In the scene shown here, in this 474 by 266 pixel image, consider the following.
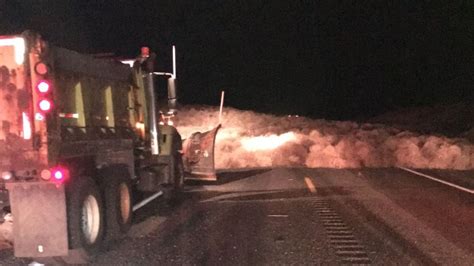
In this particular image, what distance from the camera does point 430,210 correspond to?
13.2 m

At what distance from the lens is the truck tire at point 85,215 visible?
884 centimetres

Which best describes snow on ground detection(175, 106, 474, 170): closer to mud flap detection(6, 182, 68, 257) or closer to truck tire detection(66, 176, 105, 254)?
truck tire detection(66, 176, 105, 254)

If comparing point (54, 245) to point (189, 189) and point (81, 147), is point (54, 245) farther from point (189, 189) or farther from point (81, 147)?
point (189, 189)

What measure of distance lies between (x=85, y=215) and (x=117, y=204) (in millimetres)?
1294

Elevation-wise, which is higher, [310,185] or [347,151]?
[347,151]

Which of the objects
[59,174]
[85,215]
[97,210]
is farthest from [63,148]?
[97,210]

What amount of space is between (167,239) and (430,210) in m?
5.64

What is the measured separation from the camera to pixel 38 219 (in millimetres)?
8602

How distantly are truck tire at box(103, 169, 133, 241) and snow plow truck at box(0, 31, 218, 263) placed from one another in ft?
0.05

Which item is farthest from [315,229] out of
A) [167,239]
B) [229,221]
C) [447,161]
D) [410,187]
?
[447,161]

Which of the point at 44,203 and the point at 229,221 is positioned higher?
the point at 44,203

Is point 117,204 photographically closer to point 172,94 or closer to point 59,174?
point 59,174

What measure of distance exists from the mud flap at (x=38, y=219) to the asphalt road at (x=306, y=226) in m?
0.76

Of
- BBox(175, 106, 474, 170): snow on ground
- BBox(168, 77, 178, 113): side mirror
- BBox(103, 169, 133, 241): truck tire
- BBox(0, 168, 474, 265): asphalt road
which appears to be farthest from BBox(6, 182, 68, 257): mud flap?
BBox(175, 106, 474, 170): snow on ground
